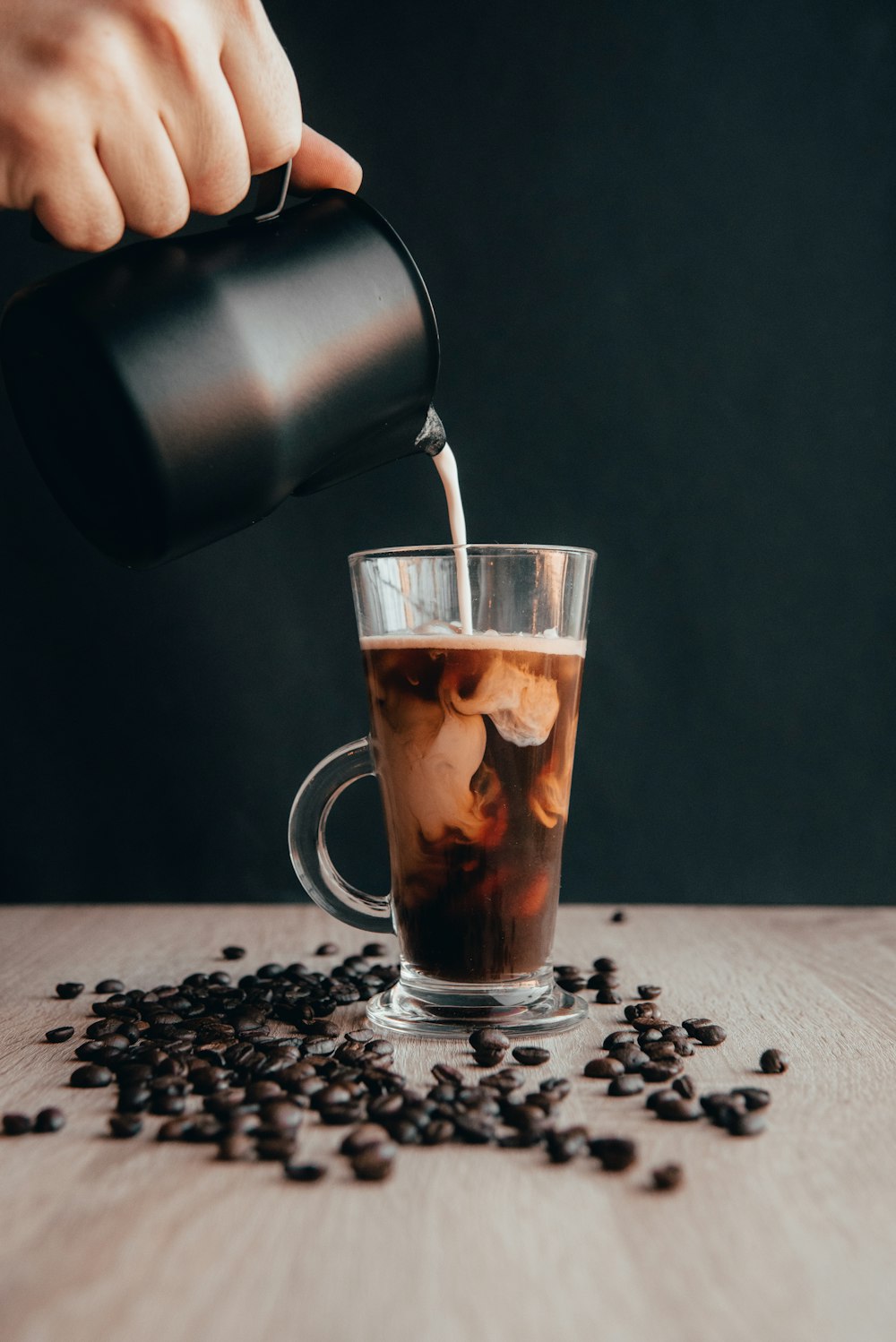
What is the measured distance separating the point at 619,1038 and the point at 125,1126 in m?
0.43

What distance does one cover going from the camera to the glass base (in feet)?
3.43

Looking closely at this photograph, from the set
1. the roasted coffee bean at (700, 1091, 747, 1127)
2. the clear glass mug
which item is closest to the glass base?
the clear glass mug

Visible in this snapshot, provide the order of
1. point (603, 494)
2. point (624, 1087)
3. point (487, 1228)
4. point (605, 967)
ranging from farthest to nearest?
point (603, 494) < point (605, 967) < point (624, 1087) < point (487, 1228)

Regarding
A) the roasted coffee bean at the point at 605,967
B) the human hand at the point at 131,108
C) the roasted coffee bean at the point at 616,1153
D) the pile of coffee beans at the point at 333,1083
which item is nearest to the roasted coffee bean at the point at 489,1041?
the pile of coffee beans at the point at 333,1083

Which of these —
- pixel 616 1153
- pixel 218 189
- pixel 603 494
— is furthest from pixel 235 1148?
pixel 603 494

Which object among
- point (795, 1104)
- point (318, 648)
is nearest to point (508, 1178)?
point (795, 1104)

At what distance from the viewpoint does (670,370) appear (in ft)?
6.01

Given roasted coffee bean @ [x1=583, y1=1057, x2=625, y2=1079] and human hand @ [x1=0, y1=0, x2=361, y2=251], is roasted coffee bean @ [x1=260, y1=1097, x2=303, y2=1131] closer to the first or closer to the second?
roasted coffee bean @ [x1=583, y1=1057, x2=625, y2=1079]

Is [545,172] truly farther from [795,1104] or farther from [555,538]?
[795,1104]

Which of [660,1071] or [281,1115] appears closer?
[281,1115]

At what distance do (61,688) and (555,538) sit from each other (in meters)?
0.82

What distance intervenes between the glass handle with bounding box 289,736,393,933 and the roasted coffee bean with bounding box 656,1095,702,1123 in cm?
39

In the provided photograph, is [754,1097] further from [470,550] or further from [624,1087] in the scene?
[470,550]

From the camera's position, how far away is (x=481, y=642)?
Result: 41.1 inches
